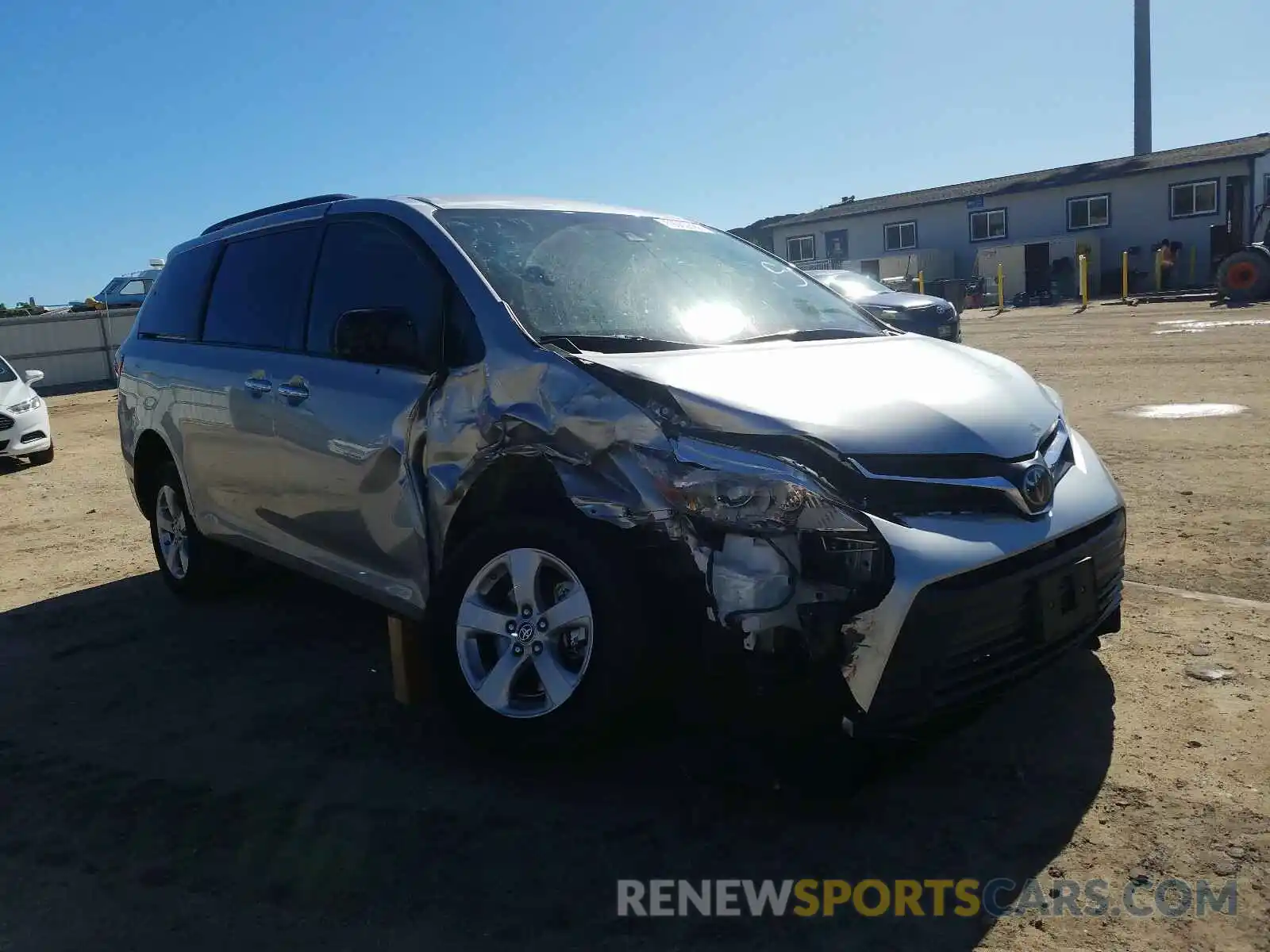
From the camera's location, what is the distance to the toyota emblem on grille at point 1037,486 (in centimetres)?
289

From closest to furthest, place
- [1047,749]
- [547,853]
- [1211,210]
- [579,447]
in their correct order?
1. [547,853]
2. [579,447]
3. [1047,749]
4. [1211,210]

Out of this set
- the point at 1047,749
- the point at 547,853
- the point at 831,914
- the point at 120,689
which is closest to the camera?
the point at 831,914

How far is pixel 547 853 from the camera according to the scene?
2.84 metres

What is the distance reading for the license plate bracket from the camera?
2.84m

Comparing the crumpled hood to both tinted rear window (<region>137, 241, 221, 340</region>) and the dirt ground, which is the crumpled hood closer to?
the dirt ground

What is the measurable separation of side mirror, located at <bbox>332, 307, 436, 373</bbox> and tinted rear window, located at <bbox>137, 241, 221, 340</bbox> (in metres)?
1.99

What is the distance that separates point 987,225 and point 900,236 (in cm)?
357

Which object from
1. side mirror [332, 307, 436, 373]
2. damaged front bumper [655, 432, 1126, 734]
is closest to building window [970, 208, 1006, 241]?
side mirror [332, 307, 436, 373]

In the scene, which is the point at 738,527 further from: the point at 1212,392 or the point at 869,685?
the point at 1212,392

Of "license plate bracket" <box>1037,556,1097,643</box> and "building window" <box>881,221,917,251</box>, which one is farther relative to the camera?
"building window" <box>881,221,917,251</box>

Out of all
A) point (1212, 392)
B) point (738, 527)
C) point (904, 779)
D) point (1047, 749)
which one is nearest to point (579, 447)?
point (738, 527)

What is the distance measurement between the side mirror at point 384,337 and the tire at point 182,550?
2188 millimetres

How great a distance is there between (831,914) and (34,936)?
6.39ft

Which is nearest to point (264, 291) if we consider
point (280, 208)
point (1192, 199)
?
point (280, 208)
